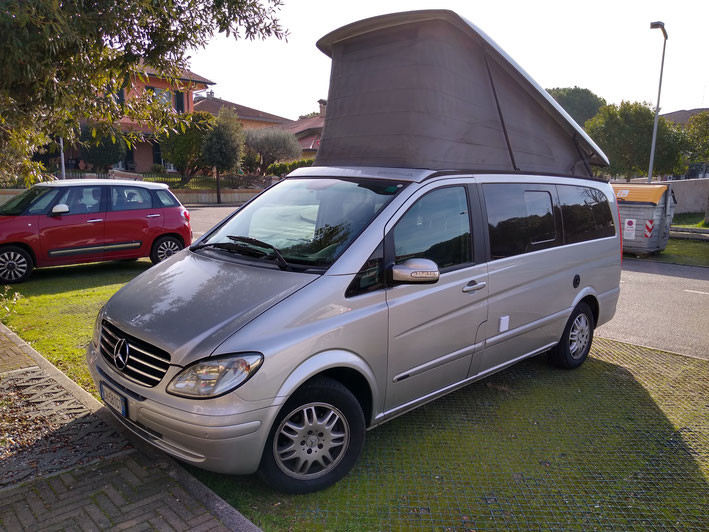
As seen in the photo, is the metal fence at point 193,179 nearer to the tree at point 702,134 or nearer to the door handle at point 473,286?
the tree at point 702,134

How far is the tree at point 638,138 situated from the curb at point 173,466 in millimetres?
28392

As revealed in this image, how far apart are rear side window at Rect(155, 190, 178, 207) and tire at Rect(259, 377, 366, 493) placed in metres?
8.22

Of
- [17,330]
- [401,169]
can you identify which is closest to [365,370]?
[401,169]

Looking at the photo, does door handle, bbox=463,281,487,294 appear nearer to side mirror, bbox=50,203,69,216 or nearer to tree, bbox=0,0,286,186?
tree, bbox=0,0,286,186

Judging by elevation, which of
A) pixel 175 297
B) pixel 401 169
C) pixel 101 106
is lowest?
pixel 175 297

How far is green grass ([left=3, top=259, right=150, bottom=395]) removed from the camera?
5.40 meters

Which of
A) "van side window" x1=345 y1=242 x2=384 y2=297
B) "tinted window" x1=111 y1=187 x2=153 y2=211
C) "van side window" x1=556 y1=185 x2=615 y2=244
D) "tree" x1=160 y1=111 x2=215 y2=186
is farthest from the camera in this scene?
"tree" x1=160 y1=111 x2=215 y2=186

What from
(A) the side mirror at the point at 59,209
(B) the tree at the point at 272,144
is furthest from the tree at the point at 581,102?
(A) the side mirror at the point at 59,209

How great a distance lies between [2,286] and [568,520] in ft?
29.0

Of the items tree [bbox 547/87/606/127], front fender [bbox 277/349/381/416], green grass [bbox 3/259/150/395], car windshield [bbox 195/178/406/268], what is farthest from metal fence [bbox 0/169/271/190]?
tree [bbox 547/87/606/127]

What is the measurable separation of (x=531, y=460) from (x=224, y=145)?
30.1m

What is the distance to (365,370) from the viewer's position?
3.30m

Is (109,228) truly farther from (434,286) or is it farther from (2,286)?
(434,286)

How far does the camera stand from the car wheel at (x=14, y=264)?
8.59 metres
